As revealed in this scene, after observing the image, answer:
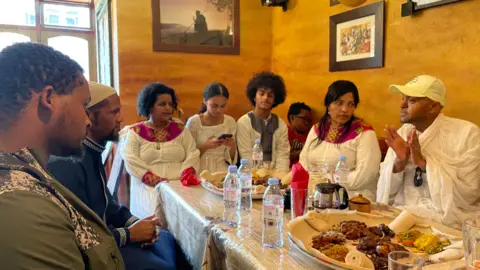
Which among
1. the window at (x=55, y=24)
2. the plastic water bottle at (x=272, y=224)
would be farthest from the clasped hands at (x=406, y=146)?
the window at (x=55, y=24)

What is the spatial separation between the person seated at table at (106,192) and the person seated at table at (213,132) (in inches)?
42.0

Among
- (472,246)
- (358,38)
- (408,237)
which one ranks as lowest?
(408,237)

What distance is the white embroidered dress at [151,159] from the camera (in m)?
2.59

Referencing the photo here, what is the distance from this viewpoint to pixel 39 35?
16.0 feet

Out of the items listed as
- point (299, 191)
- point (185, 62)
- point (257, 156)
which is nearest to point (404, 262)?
point (299, 191)

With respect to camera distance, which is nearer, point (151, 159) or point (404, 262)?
point (404, 262)

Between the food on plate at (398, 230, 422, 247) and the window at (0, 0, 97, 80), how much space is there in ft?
14.4

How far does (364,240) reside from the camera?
1.15 metres

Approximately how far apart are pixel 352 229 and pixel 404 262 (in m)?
0.41

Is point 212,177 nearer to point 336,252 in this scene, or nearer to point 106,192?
point 106,192

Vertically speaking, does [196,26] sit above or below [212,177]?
above

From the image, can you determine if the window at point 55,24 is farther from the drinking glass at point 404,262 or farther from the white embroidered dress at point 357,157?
the drinking glass at point 404,262

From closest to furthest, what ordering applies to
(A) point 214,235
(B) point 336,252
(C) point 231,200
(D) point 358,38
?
(B) point 336,252, (A) point 214,235, (C) point 231,200, (D) point 358,38

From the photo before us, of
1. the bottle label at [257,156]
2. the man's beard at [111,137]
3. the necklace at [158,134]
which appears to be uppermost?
the man's beard at [111,137]
